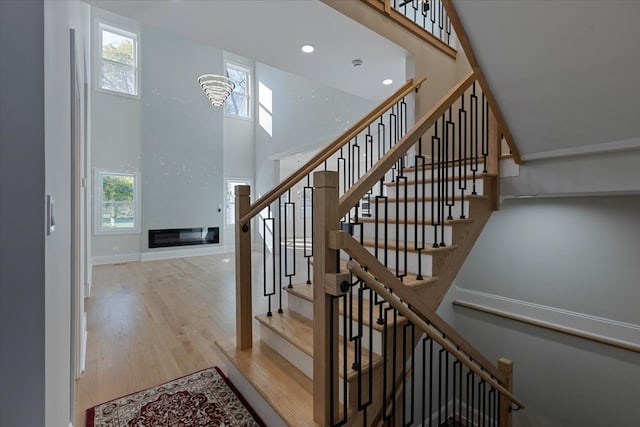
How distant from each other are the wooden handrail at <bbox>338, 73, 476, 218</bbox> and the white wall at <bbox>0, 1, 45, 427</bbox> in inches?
Answer: 40.6

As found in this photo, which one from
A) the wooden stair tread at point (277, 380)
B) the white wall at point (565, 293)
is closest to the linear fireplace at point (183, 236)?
the wooden stair tread at point (277, 380)

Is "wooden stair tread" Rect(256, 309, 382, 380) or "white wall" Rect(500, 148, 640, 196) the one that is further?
"white wall" Rect(500, 148, 640, 196)

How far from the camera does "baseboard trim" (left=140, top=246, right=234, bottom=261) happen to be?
7.34 metres

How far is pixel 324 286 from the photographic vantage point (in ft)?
4.56

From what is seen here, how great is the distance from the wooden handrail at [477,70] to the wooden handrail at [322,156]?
1.10 meters

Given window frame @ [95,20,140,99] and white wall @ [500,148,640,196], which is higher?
window frame @ [95,20,140,99]

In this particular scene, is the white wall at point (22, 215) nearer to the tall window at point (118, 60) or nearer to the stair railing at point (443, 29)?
the stair railing at point (443, 29)

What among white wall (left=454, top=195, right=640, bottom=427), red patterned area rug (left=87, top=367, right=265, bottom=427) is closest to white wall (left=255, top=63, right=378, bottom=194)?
white wall (left=454, top=195, right=640, bottom=427)

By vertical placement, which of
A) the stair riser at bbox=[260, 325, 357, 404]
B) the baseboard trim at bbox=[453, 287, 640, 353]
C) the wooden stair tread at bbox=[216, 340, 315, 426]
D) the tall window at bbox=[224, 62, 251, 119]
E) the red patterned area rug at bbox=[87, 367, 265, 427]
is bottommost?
the baseboard trim at bbox=[453, 287, 640, 353]

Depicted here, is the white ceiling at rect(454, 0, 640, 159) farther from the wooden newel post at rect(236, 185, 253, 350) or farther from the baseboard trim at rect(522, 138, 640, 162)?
the wooden newel post at rect(236, 185, 253, 350)

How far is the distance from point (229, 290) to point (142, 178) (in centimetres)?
445

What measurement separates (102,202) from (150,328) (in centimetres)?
509

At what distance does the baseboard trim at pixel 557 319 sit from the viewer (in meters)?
3.31

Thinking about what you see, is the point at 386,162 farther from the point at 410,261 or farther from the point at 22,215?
the point at 22,215
